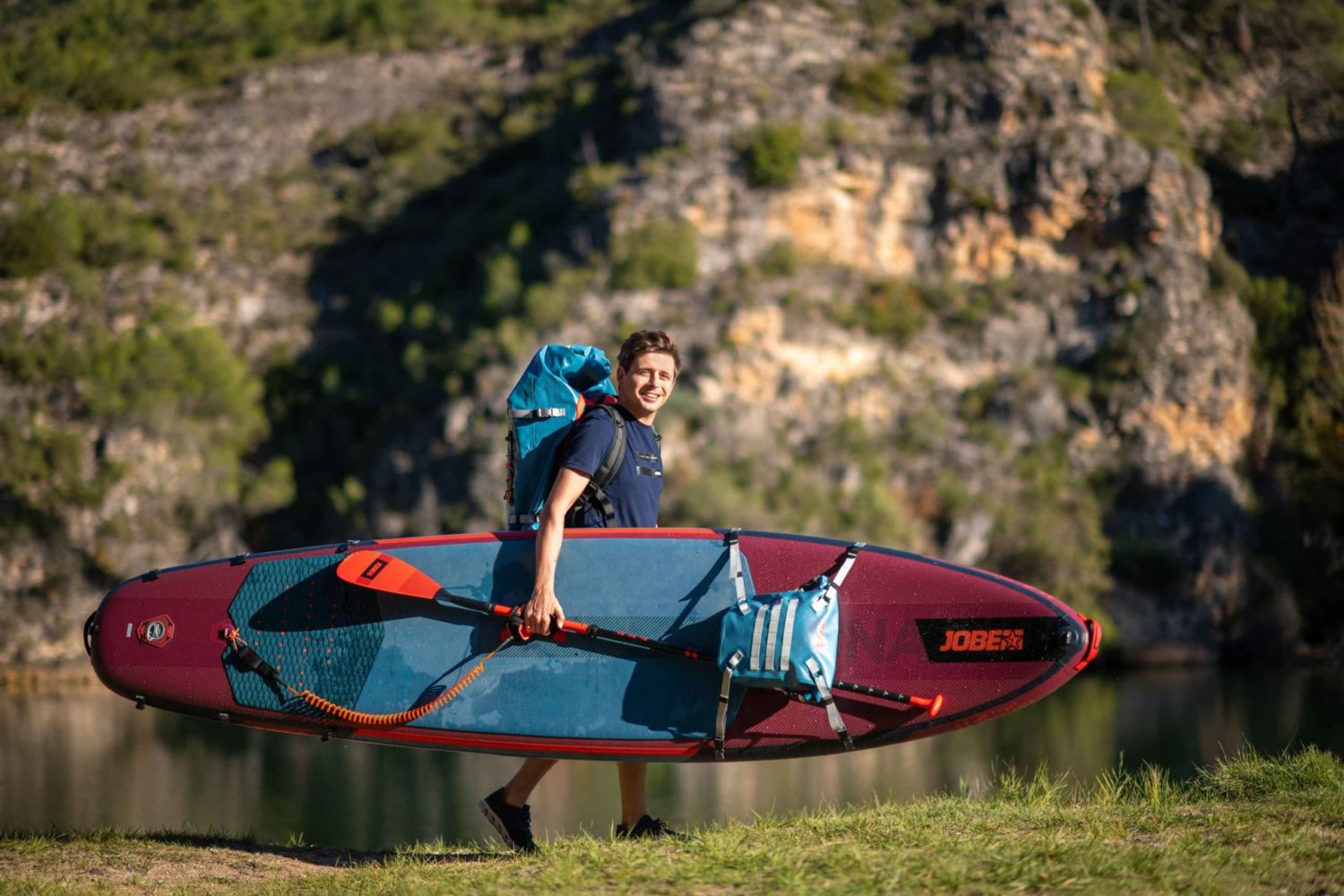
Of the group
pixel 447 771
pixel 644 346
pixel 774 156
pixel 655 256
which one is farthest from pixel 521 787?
pixel 774 156

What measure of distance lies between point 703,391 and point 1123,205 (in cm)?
1012

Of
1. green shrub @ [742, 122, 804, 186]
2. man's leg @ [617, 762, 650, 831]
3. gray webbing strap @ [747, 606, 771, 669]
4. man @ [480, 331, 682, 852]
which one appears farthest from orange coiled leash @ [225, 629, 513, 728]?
green shrub @ [742, 122, 804, 186]

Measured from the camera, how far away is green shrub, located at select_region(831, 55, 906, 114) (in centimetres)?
2700

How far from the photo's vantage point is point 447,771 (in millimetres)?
11164

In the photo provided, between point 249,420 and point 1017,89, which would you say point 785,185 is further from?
point 249,420

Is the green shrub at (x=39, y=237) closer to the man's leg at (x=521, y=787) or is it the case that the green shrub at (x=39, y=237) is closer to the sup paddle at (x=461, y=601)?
the sup paddle at (x=461, y=601)

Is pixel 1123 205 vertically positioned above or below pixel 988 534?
above

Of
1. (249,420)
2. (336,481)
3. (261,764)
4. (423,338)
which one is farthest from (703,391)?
(261,764)

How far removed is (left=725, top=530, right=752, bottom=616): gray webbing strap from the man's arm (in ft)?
2.87

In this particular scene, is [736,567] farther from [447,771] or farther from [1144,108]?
[1144,108]

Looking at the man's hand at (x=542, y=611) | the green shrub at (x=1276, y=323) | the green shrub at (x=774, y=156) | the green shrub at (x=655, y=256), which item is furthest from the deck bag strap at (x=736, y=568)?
the green shrub at (x=1276, y=323)

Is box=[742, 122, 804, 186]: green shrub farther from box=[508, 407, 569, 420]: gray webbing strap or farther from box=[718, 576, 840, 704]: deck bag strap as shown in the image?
box=[718, 576, 840, 704]: deck bag strap

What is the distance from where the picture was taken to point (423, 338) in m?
26.9

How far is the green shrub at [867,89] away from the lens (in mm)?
27000
